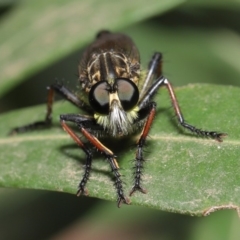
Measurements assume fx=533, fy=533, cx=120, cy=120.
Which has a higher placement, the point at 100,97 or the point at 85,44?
the point at 85,44

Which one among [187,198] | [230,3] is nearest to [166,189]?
[187,198]

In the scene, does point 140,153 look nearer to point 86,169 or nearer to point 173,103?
point 86,169

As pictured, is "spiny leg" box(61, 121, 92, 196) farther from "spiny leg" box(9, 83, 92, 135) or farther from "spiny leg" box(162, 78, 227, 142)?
"spiny leg" box(162, 78, 227, 142)

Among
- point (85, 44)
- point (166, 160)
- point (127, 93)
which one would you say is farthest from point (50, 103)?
point (166, 160)

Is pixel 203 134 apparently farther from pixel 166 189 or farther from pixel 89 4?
pixel 89 4

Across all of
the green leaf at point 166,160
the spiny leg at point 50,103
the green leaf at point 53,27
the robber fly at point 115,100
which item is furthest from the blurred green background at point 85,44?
the green leaf at point 166,160

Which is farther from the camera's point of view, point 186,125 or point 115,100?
point 186,125

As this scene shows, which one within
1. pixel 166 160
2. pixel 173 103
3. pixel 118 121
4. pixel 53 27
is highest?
pixel 53 27

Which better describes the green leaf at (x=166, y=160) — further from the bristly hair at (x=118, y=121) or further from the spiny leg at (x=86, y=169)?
the bristly hair at (x=118, y=121)
